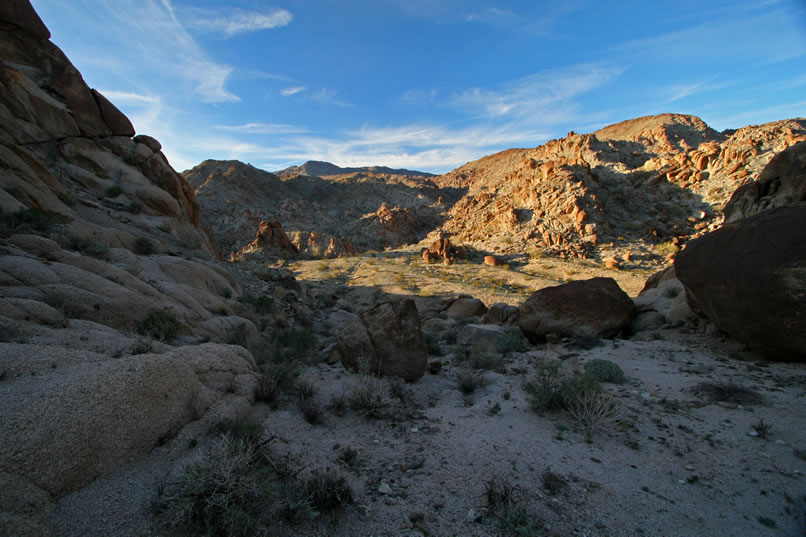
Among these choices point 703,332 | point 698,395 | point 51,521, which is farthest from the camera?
point 703,332

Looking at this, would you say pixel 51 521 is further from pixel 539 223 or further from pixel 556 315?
pixel 539 223

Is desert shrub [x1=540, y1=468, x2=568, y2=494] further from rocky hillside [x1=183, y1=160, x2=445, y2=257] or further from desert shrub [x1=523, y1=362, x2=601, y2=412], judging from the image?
rocky hillside [x1=183, y1=160, x2=445, y2=257]

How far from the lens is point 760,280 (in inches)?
213

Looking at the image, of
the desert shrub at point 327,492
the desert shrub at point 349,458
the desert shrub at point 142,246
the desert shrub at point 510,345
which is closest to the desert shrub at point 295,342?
the desert shrub at point 142,246

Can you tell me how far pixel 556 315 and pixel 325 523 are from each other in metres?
7.97

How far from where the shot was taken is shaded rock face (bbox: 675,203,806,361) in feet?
16.9

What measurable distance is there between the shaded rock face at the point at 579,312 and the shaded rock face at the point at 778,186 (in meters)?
3.76

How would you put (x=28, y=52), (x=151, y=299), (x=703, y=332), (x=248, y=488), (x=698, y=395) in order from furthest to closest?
(x=28, y=52) < (x=703, y=332) < (x=151, y=299) < (x=698, y=395) < (x=248, y=488)

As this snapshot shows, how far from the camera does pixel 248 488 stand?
2.59 metres

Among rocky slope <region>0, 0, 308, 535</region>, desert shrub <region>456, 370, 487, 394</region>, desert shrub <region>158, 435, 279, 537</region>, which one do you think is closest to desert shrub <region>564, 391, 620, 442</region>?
desert shrub <region>456, 370, 487, 394</region>

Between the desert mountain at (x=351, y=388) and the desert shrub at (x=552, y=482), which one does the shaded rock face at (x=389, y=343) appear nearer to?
the desert mountain at (x=351, y=388)

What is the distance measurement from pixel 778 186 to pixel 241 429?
12141mm

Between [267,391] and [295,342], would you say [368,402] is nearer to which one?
[267,391]

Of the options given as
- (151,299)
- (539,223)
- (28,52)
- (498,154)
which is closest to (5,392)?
(151,299)
